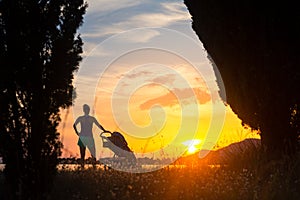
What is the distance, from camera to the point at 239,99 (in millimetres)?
16250

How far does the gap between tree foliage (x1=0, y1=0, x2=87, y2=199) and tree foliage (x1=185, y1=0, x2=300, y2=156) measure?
20.5 ft

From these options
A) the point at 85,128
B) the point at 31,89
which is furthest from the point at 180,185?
the point at 85,128

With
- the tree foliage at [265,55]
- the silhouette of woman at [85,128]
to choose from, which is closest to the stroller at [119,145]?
the silhouette of woman at [85,128]

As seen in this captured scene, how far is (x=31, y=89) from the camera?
9.73m

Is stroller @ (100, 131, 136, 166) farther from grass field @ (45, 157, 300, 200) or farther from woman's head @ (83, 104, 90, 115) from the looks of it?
grass field @ (45, 157, 300, 200)

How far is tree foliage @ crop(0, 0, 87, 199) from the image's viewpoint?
958 cm

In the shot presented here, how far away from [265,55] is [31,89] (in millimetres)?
7122

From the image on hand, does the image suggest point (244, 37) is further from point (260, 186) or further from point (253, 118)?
point (260, 186)

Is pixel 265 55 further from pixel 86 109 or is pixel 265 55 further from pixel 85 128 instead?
pixel 85 128

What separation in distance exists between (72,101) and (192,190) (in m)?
2.88

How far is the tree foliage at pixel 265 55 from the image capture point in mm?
14477

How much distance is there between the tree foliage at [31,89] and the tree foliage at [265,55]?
20.5 feet

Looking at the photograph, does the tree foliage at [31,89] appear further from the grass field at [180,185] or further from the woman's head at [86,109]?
the woman's head at [86,109]

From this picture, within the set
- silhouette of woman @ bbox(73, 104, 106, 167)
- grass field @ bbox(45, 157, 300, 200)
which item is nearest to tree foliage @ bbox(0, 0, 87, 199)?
grass field @ bbox(45, 157, 300, 200)
